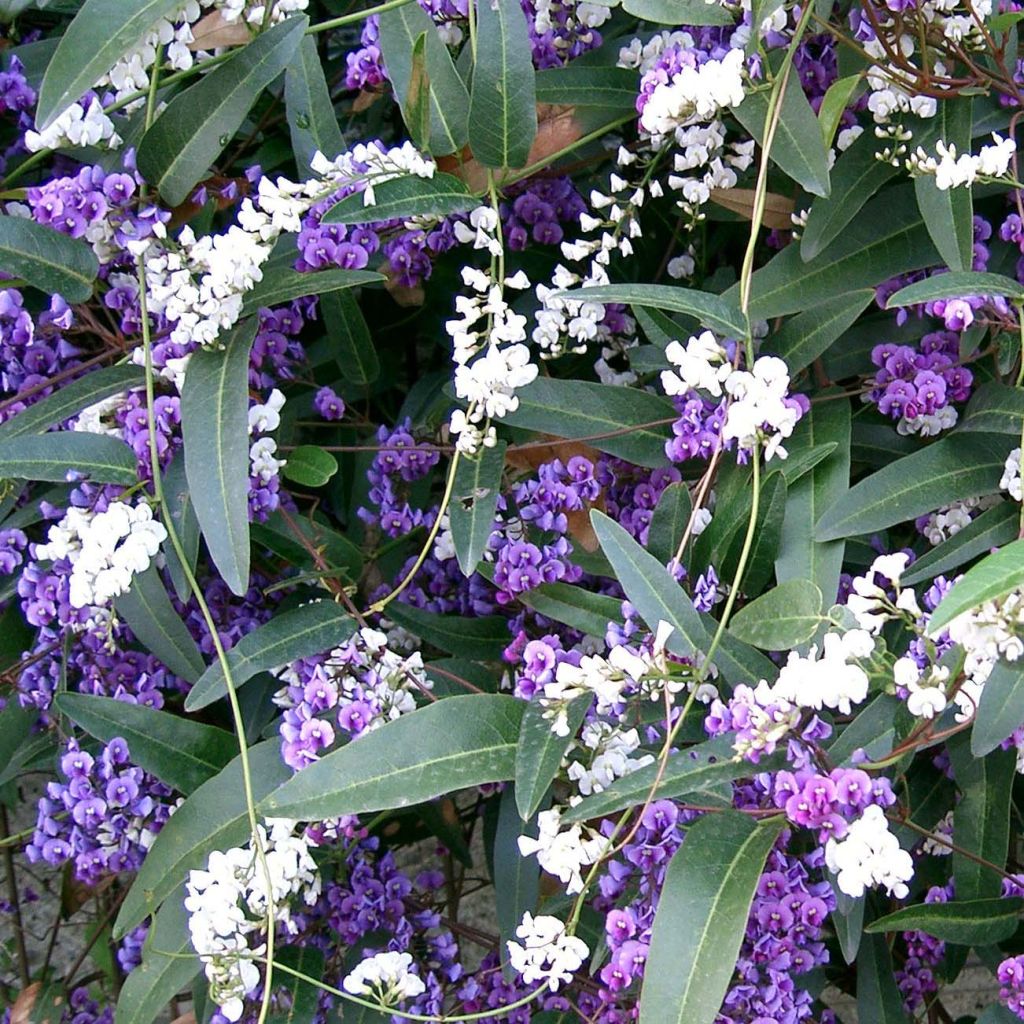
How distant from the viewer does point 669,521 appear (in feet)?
3.27

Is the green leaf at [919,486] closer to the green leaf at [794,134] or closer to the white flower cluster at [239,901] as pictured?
the green leaf at [794,134]

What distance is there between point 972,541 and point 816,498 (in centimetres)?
11

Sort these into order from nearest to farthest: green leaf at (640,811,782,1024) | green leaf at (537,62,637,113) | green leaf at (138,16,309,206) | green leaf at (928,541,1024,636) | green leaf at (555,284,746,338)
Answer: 1. green leaf at (928,541,1024,636)
2. green leaf at (640,811,782,1024)
3. green leaf at (555,284,746,338)
4. green leaf at (138,16,309,206)
5. green leaf at (537,62,637,113)

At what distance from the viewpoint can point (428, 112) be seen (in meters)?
1.02

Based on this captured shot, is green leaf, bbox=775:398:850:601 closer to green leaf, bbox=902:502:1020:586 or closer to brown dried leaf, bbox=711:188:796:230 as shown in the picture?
green leaf, bbox=902:502:1020:586

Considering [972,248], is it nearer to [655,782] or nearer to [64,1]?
[655,782]

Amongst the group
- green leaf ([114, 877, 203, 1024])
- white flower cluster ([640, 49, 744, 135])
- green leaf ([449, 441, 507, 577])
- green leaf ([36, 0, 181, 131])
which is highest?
green leaf ([36, 0, 181, 131])

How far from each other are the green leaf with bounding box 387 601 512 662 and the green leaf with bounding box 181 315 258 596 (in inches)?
7.4

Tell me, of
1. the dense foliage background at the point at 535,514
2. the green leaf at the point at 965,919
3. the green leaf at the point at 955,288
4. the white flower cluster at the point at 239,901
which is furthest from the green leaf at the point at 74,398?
the green leaf at the point at 965,919

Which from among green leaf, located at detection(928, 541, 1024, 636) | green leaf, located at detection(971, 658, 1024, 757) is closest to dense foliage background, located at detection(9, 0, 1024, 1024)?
green leaf, located at detection(971, 658, 1024, 757)

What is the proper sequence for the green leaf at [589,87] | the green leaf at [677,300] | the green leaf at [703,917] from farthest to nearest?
the green leaf at [589,87] → the green leaf at [677,300] → the green leaf at [703,917]

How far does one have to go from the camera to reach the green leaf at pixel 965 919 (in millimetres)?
939

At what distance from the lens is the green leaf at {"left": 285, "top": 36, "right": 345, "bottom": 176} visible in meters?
1.14

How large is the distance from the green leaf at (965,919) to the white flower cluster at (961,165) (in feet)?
1.60
